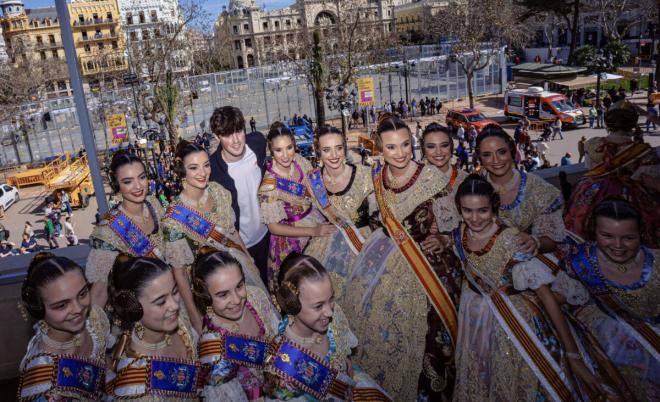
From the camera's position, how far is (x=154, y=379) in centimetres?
238

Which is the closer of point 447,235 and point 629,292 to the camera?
point 629,292

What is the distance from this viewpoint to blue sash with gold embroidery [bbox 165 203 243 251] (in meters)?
3.19

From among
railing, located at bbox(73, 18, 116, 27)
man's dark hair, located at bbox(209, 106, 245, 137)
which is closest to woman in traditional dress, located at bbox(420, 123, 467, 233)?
man's dark hair, located at bbox(209, 106, 245, 137)

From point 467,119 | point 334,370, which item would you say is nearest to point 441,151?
point 334,370

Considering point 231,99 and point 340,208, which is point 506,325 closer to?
point 340,208

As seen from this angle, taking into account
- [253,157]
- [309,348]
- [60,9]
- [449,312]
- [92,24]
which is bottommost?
[449,312]

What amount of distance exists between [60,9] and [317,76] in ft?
50.6

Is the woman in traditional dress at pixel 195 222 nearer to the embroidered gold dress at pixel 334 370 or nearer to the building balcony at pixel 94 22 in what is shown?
the embroidered gold dress at pixel 334 370

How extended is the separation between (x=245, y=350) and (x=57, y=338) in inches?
35.6

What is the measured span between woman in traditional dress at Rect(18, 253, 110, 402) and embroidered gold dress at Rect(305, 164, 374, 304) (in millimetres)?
1606

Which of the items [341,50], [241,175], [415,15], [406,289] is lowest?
[406,289]

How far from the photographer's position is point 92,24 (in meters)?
59.3

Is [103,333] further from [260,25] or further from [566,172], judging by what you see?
[260,25]

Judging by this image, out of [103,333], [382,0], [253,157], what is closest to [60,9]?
[253,157]
